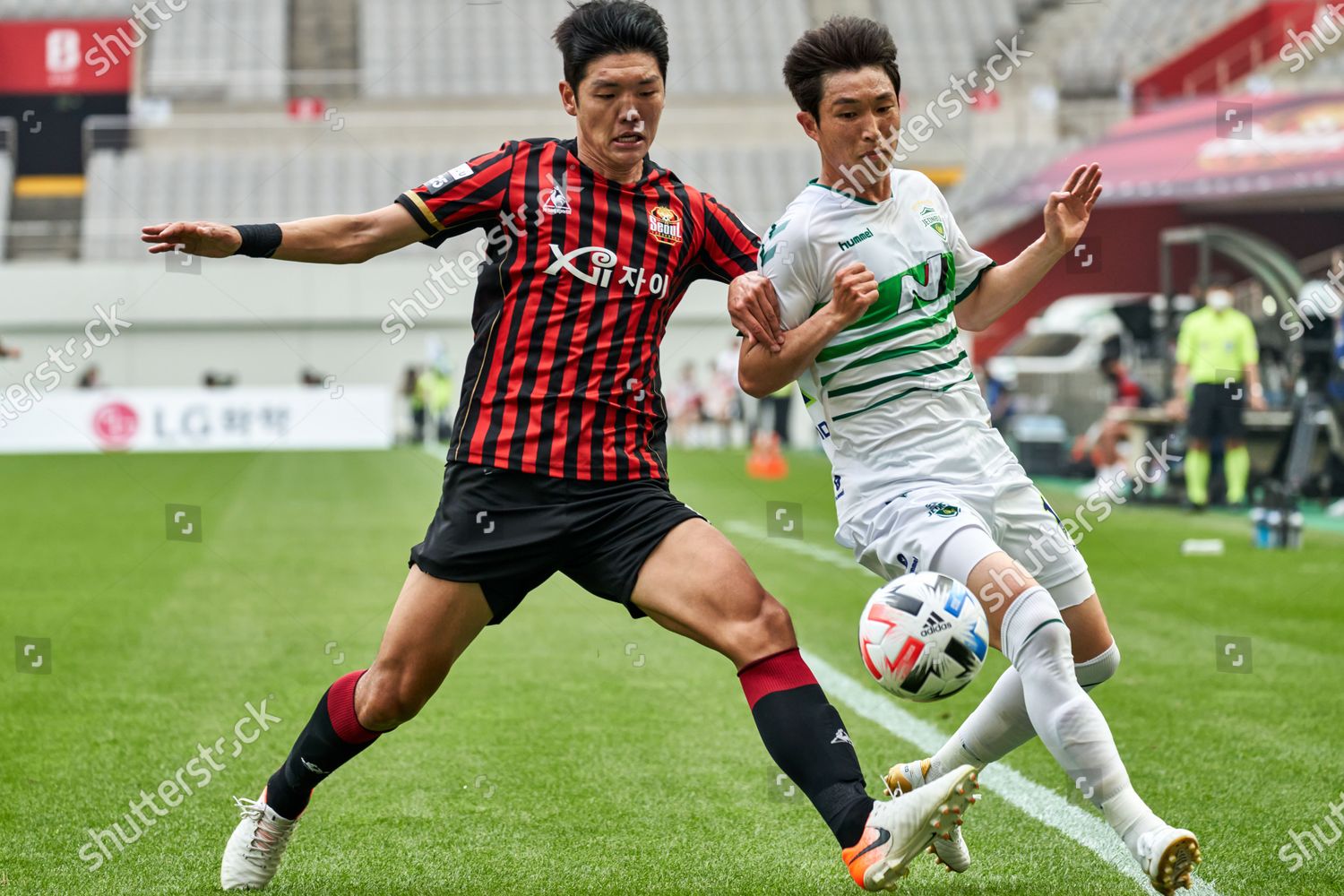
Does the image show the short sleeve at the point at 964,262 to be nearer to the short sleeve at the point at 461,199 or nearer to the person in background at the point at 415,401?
the short sleeve at the point at 461,199

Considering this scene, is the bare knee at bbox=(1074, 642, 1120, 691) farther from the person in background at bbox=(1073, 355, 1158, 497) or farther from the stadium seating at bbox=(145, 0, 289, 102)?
the stadium seating at bbox=(145, 0, 289, 102)

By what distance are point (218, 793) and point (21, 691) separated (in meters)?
2.28

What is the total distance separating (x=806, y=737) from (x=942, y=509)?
2.06ft

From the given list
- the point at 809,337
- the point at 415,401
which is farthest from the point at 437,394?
the point at 809,337

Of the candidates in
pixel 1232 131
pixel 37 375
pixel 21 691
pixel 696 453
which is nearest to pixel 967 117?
pixel 696 453

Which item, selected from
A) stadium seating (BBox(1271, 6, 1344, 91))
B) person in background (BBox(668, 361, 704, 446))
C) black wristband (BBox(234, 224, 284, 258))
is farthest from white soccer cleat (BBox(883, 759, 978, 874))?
person in background (BBox(668, 361, 704, 446))

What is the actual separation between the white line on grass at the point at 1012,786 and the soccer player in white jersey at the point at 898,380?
47cm

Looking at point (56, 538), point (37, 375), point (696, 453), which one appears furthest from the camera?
point (37, 375)

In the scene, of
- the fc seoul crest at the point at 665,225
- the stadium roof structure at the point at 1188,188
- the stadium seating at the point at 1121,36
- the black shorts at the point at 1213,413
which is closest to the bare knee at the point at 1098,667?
the fc seoul crest at the point at 665,225

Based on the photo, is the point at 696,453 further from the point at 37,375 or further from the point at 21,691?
the point at 21,691

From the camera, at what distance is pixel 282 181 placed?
127 ft

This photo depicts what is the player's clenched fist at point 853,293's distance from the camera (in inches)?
A: 141

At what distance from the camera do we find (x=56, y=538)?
13.6 metres

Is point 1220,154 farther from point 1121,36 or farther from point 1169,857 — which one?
point 1169,857
